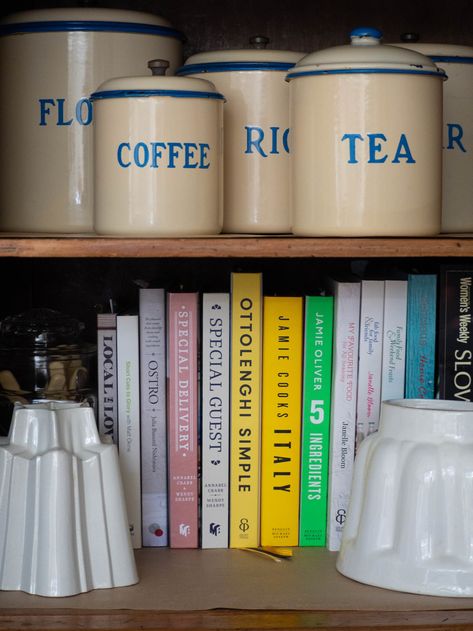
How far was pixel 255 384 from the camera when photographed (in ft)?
→ 4.06

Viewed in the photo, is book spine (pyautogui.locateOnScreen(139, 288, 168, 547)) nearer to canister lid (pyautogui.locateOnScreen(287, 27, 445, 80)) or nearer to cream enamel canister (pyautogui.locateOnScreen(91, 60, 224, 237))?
cream enamel canister (pyautogui.locateOnScreen(91, 60, 224, 237))

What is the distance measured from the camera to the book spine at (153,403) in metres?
1.24

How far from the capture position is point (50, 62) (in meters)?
1.18

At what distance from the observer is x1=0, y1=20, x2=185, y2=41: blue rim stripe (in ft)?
3.85

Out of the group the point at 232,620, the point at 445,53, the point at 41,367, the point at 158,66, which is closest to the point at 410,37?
the point at 445,53

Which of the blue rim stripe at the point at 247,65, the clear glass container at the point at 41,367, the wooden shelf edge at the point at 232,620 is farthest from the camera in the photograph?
the clear glass container at the point at 41,367

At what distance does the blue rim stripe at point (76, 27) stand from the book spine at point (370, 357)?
0.36 metres

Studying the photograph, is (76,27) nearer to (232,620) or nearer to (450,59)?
(450,59)

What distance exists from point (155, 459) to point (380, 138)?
0.44m

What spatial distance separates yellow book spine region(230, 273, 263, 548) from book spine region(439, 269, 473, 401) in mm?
202

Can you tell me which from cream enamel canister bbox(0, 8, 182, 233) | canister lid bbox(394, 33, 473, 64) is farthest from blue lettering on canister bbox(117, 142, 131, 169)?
canister lid bbox(394, 33, 473, 64)

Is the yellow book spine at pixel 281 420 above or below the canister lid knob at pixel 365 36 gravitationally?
below

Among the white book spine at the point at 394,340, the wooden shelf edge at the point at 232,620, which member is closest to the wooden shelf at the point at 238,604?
the wooden shelf edge at the point at 232,620

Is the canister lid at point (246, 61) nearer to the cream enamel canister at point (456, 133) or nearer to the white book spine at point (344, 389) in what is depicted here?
the cream enamel canister at point (456, 133)
